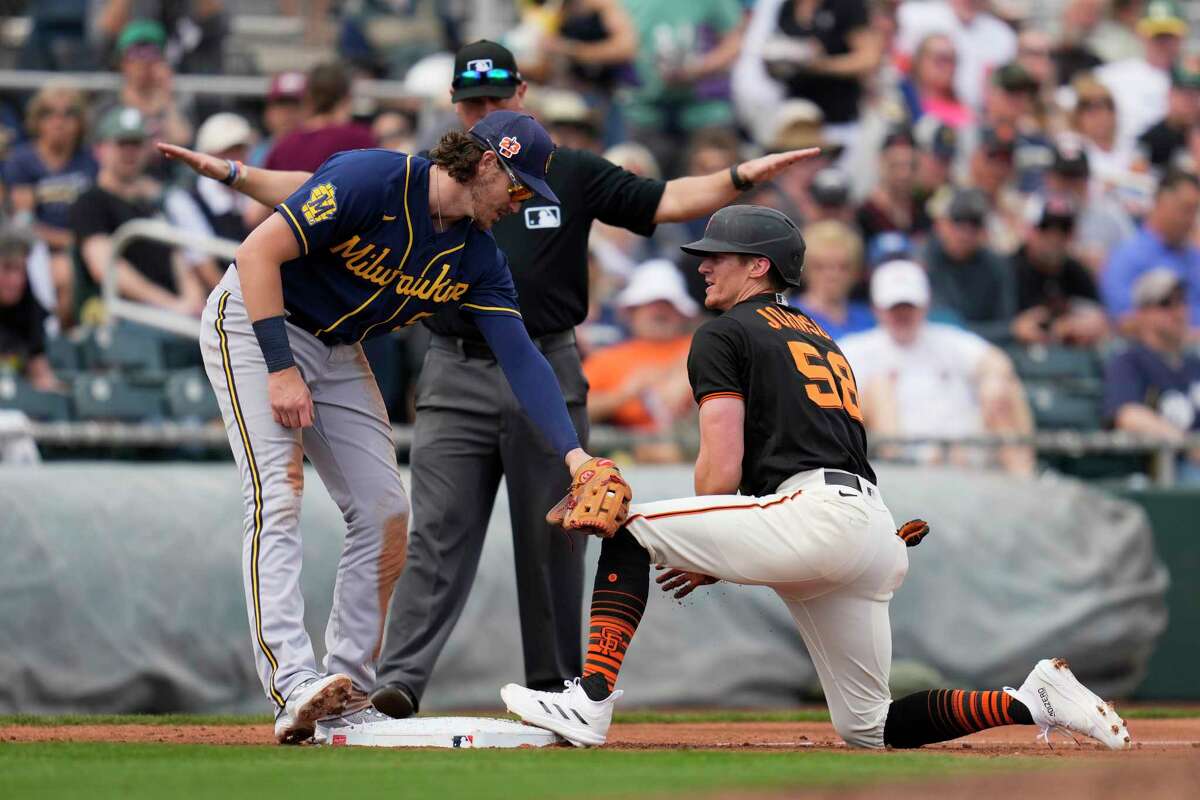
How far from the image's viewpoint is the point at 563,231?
6.91 meters

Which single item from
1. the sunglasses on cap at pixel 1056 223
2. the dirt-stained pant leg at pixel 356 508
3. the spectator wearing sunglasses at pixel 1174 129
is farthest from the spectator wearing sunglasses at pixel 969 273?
the dirt-stained pant leg at pixel 356 508

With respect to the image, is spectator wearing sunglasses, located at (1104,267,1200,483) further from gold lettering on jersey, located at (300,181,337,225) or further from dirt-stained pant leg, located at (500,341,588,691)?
gold lettering on jersey, located at (300,181,337,225)

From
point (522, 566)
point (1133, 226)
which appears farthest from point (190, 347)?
point (1133, 226)

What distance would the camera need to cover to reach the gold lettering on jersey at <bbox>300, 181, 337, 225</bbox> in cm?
571

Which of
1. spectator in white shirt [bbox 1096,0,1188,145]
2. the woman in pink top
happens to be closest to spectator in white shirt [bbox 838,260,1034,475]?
the woman in pink top

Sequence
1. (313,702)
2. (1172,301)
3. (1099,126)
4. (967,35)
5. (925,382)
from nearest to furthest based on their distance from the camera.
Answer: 1. (313,702)
2. (925,382)
3. (1172,301)
4. (1099,126)
5. (967,35)

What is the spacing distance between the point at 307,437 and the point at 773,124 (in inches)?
328

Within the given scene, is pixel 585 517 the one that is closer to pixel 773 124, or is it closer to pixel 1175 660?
pixel 1175 660

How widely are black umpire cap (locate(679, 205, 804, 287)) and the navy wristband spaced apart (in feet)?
4.28

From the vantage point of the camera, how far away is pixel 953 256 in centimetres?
1241

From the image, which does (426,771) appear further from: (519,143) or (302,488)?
(519,143)

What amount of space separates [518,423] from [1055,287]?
681cm

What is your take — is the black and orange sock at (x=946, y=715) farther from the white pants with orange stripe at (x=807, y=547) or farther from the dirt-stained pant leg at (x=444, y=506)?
the dirt-stained pant leg at (x=444, y=506)

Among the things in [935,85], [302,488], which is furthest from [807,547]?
[935,85]
